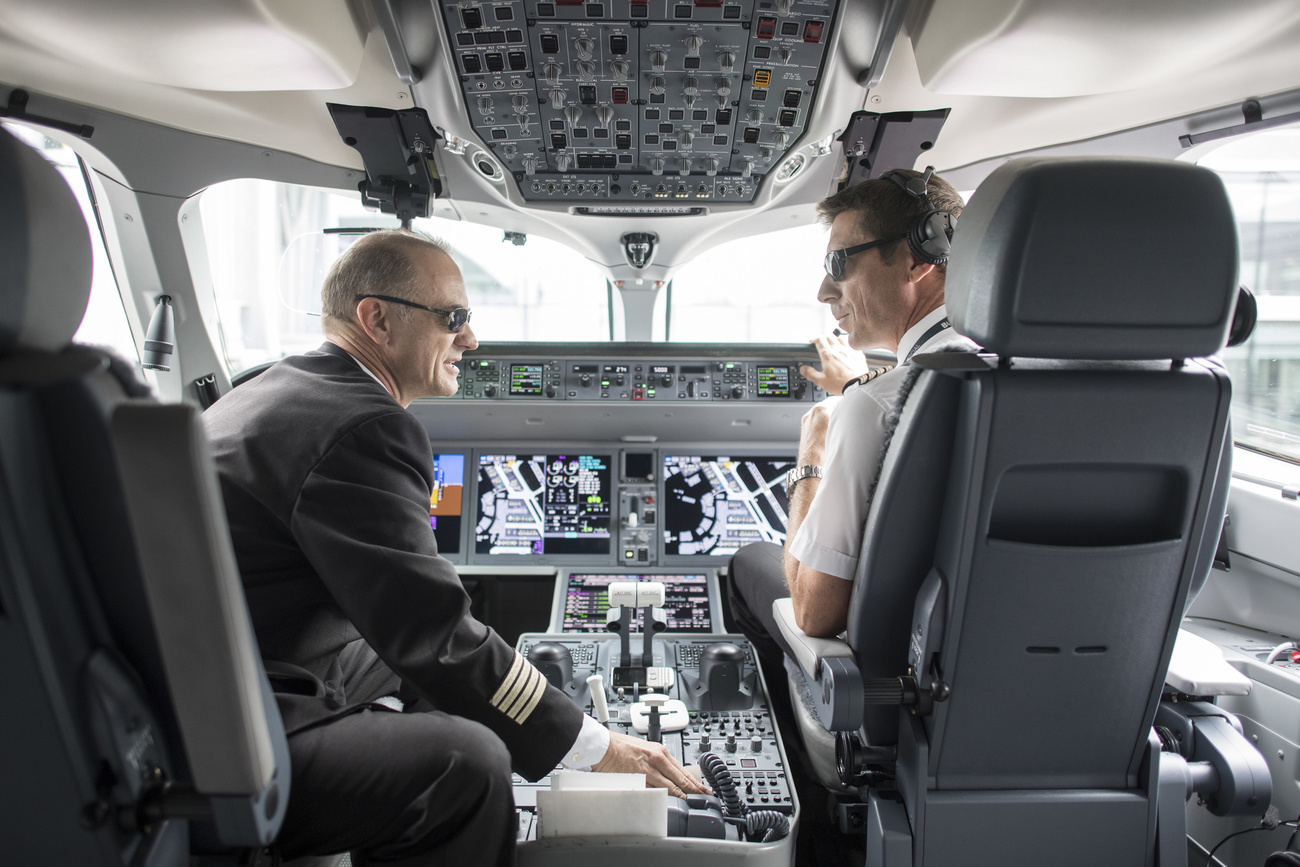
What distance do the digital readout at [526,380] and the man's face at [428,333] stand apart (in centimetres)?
94

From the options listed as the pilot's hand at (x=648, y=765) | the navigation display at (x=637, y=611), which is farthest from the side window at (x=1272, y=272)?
the pilot's hand at (x=648, y=765)

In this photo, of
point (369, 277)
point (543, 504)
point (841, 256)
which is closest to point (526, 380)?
point (543, 504)

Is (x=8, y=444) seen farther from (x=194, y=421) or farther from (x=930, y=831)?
(x=930, y=831)

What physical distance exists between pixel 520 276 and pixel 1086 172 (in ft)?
8.59

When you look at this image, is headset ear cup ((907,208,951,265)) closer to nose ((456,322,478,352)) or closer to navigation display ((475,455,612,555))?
nose ((456,322,478,352))

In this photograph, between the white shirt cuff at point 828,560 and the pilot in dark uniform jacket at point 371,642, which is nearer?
the pilot in dark uniform jacket at point 371,642

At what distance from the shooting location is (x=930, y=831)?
121 centimetres

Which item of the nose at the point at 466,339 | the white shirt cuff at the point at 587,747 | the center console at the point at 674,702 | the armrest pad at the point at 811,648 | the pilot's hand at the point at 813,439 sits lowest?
the center console at the point at 674,702

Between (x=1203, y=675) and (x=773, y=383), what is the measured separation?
5.18ft

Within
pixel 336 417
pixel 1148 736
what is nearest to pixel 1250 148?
pixel 1148 736

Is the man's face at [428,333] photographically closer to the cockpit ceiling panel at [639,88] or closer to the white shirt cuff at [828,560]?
the cockpit ceiling panel at [639,88]

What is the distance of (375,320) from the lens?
5.30 feet

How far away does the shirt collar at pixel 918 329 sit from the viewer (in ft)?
4.99

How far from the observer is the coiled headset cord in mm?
1468
